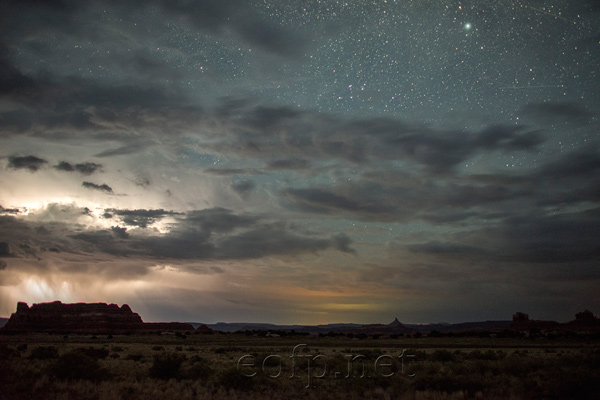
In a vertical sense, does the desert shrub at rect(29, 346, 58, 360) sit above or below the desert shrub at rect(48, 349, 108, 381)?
below

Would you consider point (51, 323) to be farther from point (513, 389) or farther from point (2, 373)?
point (513, 389)

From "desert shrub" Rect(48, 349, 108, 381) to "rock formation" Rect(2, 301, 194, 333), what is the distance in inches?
5127

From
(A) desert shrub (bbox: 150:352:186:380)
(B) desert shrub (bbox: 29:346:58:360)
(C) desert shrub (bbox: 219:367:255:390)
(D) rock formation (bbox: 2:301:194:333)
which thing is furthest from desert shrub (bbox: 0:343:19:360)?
(D) rock formation (bbox: 2:301:194:333)

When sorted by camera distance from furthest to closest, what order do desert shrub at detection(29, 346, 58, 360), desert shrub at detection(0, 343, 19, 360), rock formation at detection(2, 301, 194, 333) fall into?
1. rock formation at detection(2, 301, 194, 333)
2. desert shrub at detection(29, 346, 58, 360)
3. desert shrub at detection(0, 343, 19, 360)

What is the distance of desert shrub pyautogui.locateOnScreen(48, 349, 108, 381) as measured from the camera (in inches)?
723

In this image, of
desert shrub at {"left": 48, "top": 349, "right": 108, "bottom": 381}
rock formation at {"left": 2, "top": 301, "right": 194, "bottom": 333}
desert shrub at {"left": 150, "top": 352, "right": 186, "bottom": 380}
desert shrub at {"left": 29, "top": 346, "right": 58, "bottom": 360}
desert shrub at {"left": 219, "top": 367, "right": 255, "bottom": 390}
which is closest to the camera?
desert shrub at {"left": 219, "top": 367, "right": 255, "bottom": 390}

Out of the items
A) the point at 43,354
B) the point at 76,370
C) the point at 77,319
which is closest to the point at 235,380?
the point at 76,370

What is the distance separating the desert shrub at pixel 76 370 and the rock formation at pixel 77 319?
5127 inches

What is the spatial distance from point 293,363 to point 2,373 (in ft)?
50.2

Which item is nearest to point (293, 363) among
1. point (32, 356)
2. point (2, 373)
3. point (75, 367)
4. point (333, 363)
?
point (333, 363)

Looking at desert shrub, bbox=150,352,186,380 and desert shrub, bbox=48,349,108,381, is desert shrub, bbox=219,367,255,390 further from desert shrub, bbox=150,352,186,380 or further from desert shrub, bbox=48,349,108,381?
desert shrub, bbox=48,349,108,381

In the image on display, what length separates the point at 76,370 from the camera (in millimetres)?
18562

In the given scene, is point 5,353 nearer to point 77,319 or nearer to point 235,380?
point 235,380

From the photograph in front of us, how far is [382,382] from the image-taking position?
18.3m
